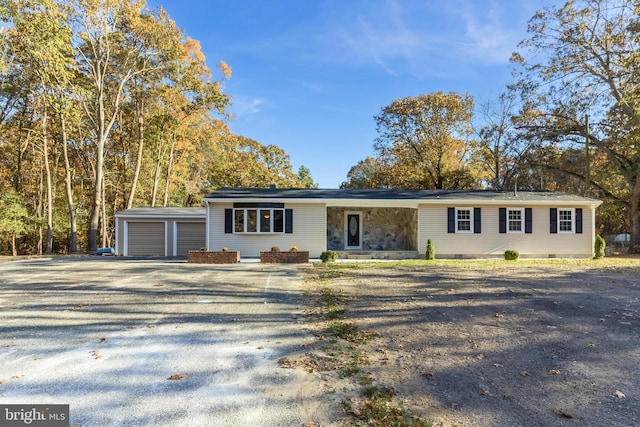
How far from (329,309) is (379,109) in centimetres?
2281

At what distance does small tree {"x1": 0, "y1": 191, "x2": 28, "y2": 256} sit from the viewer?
2120cm

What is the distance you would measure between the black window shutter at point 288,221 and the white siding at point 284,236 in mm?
137

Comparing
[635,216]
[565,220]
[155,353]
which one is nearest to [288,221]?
[155,353]

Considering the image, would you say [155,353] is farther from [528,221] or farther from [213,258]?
[528,221]

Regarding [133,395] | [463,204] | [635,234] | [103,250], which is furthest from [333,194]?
[635,234]

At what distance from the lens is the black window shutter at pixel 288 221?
14.9m

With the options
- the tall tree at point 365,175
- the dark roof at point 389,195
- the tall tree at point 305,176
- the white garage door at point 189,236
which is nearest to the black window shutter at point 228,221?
the dark roof at point 389,195

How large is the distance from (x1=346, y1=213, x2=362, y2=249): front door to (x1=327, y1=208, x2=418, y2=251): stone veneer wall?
237 millimetres

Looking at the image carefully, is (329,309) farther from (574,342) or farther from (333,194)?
(333,194)

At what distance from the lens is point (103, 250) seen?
58.9ft

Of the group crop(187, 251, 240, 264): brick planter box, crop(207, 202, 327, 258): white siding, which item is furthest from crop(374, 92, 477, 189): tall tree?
crop(187, 251, 240, 264): brick planter box

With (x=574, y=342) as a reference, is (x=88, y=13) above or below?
above

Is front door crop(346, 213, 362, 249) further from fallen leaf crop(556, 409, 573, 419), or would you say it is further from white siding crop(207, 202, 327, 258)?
fallen leaf crop(556, 409, 573, 419)

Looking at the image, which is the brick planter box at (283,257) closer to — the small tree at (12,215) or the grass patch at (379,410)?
the grass patch at (379,410)
